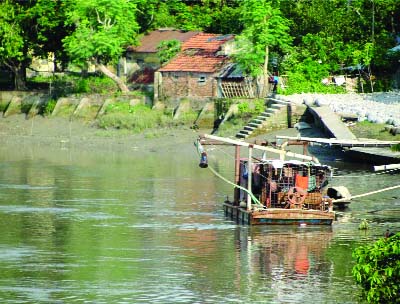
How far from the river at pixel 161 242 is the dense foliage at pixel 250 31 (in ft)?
52.5

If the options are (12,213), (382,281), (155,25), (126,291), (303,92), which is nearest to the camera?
(382,281)

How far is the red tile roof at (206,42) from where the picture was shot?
74875 millimetres

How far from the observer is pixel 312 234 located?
38156 millimetres

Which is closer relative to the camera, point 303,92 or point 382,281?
point 382,281

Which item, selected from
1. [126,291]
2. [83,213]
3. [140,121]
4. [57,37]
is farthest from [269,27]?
[126,291]

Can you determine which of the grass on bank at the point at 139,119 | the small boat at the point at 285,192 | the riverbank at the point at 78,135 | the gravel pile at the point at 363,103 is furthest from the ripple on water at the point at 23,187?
the grass on bank at the point at 139,119

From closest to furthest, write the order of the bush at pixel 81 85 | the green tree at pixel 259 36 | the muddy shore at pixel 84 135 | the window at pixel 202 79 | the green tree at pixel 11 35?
the muddy shore at pixel 84 135 < the green tree at pixel 259 36 < the window at pixel 202 79 < the green tree at pixel 11 35 < the bush at pixel 81 85

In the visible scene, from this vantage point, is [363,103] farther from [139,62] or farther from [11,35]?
[11,35]

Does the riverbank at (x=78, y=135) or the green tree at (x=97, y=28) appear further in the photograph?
the green tree at (x=97, y=28)

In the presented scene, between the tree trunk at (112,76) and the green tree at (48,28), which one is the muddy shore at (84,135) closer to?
the tree trunk at (112,76)

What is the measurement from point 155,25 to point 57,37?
6250mm

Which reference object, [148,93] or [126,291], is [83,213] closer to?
[126,291]

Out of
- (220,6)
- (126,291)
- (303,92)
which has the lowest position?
(126,291)

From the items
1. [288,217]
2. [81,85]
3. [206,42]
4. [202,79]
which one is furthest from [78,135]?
[288,217]
